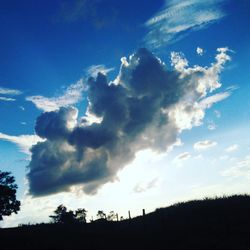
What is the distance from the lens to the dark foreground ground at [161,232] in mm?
28219

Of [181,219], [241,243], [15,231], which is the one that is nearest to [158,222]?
[181,219]

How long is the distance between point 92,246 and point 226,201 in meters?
20.4

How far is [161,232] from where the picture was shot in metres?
33.0

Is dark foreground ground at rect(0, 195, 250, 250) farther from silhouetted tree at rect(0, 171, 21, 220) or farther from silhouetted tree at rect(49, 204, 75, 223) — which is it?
silhouetted tree at rect(49, 204, 75, 223)

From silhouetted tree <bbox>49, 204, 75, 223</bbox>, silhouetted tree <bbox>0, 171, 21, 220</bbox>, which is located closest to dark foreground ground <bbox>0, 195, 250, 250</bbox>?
silhouetted tree <bbox>0, 171, 21, 220</bbox>

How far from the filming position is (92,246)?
28719mm

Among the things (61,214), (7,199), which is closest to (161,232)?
(7,199)

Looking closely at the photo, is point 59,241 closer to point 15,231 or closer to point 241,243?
point 15,231

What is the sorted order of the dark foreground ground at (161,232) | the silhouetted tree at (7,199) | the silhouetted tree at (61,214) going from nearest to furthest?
1. the dark foreground ground at (161,232)
2. the silhouetted tree at (7,199)
3. the silhouetted tree at (61,214)

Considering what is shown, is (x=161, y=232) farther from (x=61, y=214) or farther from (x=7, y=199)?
(x=61, y=214)

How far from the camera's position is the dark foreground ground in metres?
28.2

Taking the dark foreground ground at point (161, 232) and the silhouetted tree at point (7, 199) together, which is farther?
the silhouetted tree at point (7, 199)

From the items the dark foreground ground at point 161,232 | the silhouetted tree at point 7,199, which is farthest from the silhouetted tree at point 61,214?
the dark foreground ground at point 161,232

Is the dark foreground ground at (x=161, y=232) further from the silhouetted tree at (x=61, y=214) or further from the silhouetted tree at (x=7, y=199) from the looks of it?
the silhouetted tree at (x=61, y=214)
